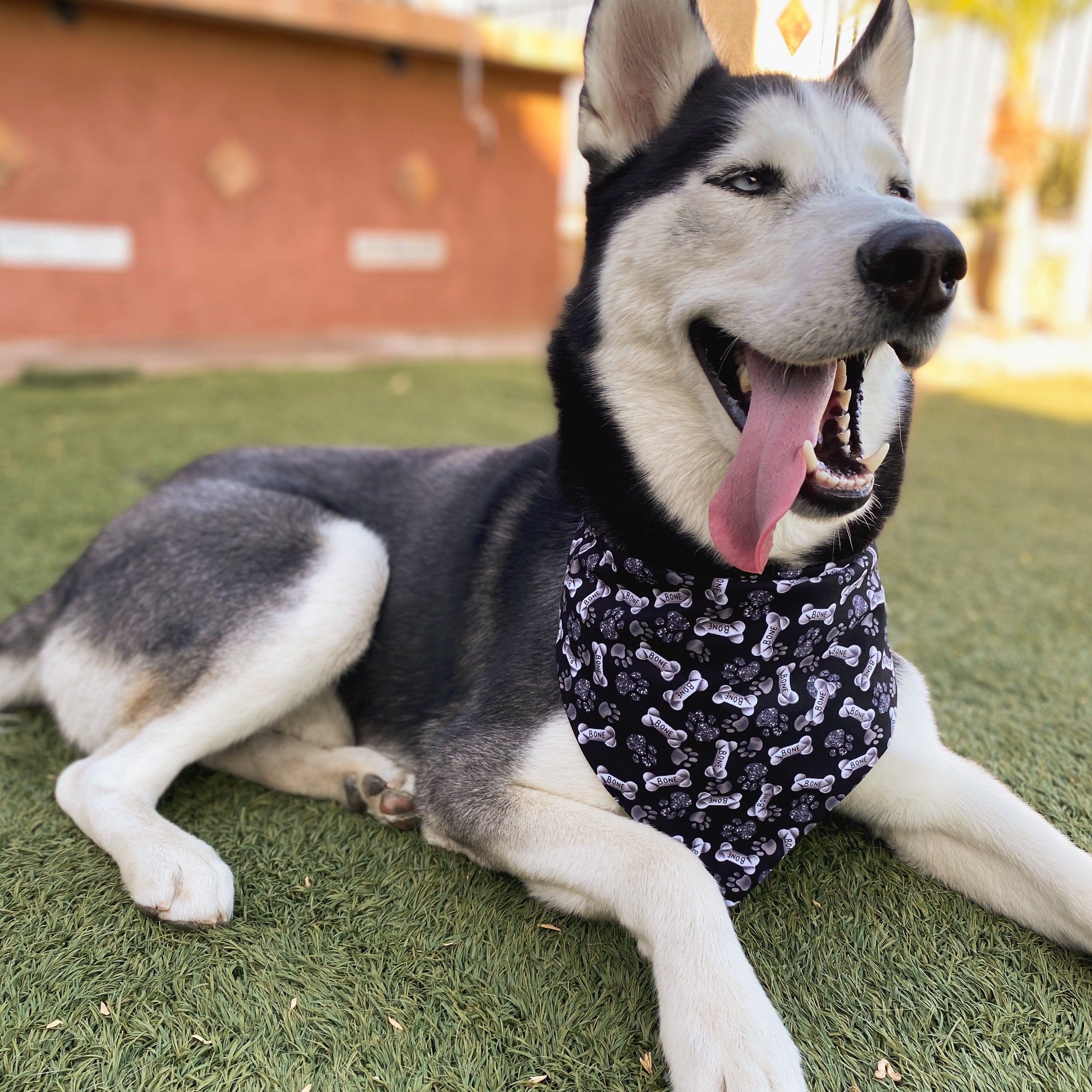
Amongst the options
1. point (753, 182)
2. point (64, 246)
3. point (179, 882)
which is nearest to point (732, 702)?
point (753, 182)

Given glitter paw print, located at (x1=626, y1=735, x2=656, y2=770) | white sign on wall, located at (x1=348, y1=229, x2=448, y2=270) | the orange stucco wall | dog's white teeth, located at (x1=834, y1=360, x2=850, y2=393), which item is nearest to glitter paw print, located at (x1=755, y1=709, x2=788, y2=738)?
glitter paw print, located at (x1=626, y1=735, x2=656, y2=770)

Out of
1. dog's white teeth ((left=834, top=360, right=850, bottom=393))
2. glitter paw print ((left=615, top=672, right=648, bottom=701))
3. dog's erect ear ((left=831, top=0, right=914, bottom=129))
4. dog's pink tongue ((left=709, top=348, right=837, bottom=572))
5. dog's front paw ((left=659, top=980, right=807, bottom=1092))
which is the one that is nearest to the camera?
dog's front paw ((left=659, top=980, right=807, bottom=1092))

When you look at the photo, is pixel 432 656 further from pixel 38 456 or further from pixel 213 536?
pixel 38 456

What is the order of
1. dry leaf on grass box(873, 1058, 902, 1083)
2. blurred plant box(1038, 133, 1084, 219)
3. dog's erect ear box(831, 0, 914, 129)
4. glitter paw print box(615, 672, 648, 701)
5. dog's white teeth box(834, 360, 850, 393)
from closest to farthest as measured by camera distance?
dry leaf on grass box(873, 1058, 902, 1083) → dog's white teeth box(834, 360, 850, 393) → glitter paw print box(615, 672, 648, 701) → dog's erect ear box(831, 0, 914, 129) → blurred plant box(1038, 133, 1084, 219)

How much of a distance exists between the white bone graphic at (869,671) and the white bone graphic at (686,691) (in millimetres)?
300

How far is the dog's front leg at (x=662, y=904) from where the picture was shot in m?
1.47

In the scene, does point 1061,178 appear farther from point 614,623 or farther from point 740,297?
point 614,623

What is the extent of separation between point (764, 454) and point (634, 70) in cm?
88

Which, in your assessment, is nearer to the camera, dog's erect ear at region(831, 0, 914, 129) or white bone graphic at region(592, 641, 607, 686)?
white bone graphic at region(592, 641, 607, 686)

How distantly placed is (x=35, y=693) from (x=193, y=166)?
737 centimetres

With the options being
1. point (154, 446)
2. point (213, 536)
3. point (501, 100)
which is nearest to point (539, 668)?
point (213, 536)

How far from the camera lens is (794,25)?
85.2 inches

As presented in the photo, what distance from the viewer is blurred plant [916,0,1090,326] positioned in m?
12.5

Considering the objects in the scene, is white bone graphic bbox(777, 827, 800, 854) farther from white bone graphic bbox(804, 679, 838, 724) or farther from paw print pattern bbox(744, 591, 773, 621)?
paw print pattern bbox(744, 591, 773, 621)
